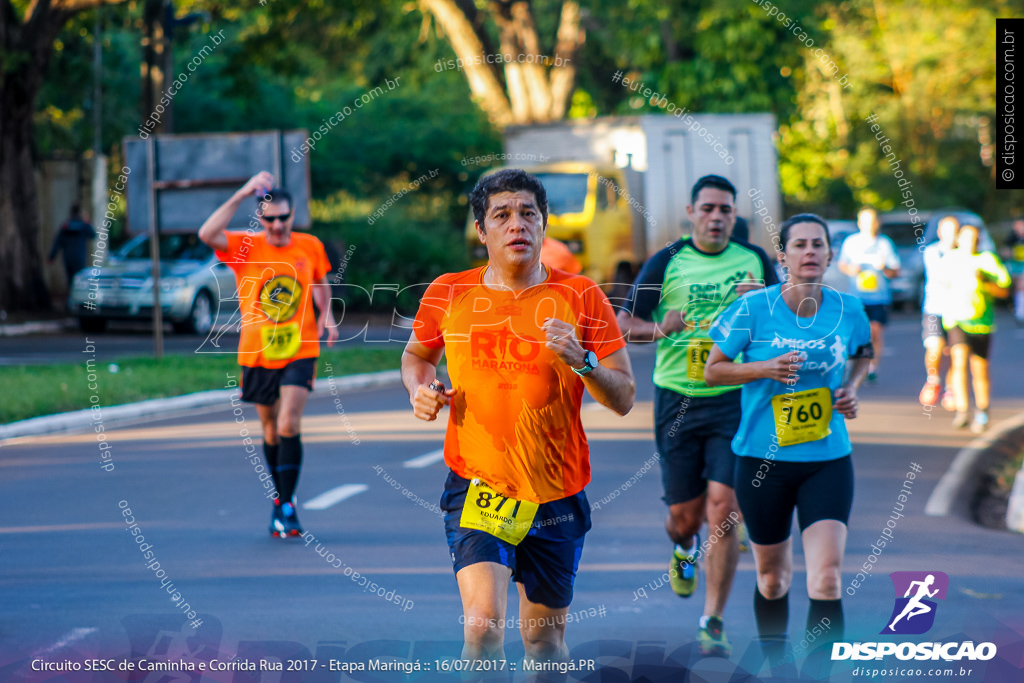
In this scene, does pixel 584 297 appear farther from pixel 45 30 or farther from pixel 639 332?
pixel 45 30

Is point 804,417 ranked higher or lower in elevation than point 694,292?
lower

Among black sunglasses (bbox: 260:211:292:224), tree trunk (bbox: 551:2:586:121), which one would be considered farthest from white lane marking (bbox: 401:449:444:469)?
tree trunk (bbox: 551:2:586:121)

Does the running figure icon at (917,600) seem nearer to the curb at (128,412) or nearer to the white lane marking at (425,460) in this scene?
the white lane marking at (425,460)

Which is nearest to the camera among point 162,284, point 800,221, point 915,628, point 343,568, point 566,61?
point 800,221

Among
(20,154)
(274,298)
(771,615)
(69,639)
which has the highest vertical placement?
(20,154)

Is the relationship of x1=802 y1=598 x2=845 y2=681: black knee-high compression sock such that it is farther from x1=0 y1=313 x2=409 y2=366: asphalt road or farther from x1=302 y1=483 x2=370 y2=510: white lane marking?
x1=0 y1=313 x2=409 y2=366: asphalt road

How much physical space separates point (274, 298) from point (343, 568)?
164 centimetres

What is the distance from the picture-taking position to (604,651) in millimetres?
5703

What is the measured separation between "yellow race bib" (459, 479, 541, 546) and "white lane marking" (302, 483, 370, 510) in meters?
4.84

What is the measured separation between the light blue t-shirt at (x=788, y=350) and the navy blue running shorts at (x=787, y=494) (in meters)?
0.04

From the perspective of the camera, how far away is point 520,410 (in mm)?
4250

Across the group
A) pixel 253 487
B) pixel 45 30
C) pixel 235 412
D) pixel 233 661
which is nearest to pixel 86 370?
pixel 235 412

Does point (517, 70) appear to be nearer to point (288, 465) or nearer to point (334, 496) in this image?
point (334, 496)

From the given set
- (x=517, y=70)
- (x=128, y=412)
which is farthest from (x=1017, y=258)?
(x=128, y=412)
